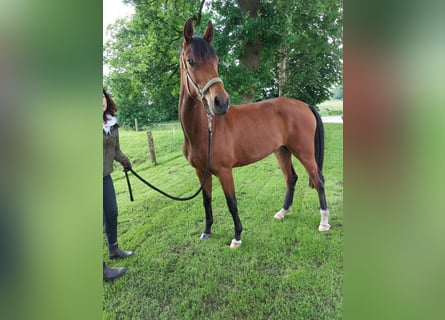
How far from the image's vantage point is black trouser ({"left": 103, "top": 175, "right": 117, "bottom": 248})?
180 centimetres

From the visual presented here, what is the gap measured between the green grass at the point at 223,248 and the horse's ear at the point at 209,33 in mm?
638

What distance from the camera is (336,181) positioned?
193cm

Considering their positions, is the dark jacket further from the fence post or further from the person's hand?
the fence post

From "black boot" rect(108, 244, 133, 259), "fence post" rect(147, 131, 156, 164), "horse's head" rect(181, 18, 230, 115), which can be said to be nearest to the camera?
"horse's head" rect(181, 18, 230, 115)

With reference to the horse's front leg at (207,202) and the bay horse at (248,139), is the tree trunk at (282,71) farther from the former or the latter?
the horse's front leg at (207,202)

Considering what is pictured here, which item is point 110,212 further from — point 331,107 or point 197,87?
point 331,107

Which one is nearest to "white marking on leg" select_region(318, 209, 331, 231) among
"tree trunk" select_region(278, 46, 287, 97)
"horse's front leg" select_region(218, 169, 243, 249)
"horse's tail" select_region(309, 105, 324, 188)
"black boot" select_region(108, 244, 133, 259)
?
"horse's tail" select_region(309, 105, 324, 188)

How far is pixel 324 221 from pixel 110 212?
1.44 metres

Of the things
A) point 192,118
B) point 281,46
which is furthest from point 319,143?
point 192,118

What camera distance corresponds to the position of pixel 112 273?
1814mm

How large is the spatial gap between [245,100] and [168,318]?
5.05 ft
